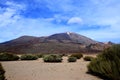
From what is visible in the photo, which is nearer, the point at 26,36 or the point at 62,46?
the point at 62,46

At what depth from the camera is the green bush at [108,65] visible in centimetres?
1403

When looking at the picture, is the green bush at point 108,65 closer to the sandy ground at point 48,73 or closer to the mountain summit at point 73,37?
the sandy ground at point 48,73

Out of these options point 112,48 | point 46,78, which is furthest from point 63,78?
point 112,48

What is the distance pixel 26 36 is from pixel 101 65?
142 metres

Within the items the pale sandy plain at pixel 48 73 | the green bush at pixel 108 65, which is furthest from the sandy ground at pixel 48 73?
the green bush at pixel 108 65

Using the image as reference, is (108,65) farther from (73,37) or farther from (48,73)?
(73,37)

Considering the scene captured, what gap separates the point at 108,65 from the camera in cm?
1469

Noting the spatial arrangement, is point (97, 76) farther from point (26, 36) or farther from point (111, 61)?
point (26, 36)

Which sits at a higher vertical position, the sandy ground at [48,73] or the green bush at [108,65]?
the green bush at [108,65]

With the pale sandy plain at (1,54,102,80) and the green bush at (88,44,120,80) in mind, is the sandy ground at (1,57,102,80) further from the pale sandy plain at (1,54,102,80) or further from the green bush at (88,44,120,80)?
the green bush at (88,44,120,80)

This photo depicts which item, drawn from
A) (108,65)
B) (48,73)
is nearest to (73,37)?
(48,73)

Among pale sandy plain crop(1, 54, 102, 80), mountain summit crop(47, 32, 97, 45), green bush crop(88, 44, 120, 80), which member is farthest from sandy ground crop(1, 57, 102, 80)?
mountain summit crop(47, 32, 97, 45)

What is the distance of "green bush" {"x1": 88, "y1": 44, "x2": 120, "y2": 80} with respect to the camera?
1403 cm

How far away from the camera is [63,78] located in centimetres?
1514
